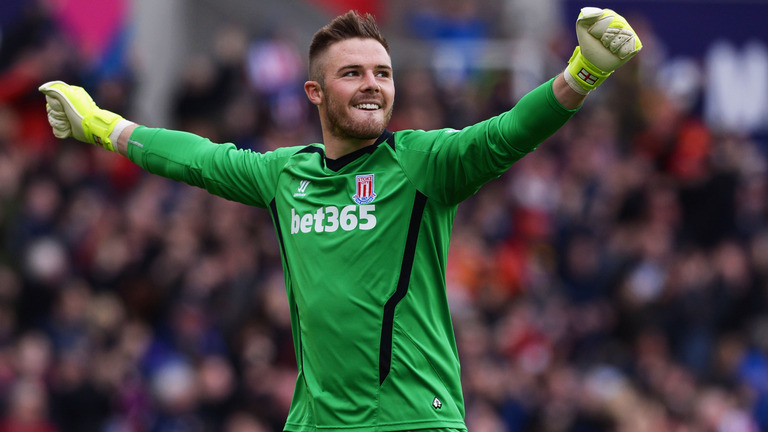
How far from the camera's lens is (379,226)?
5656 millimetres

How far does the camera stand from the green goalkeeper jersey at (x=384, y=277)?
5.55 metres

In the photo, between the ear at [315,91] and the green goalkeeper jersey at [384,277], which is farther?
the ear at [315,91]

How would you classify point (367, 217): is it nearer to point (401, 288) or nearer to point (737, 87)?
point (401, 288)

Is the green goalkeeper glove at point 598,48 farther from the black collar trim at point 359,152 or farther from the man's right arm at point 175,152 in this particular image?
the man's right arm at point 175,152

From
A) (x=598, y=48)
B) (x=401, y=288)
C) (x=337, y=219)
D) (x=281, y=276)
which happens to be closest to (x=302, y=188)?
(x=337, y=219)

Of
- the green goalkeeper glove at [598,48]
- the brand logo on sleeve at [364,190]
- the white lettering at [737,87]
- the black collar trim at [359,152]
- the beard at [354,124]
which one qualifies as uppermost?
the white lettering at [737,87]

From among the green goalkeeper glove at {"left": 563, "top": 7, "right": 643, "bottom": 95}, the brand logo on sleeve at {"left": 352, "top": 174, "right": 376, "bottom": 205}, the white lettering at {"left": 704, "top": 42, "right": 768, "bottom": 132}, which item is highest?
the white lettering at {"left": 704, "top": 42, "right": 768, "bottom": 132}

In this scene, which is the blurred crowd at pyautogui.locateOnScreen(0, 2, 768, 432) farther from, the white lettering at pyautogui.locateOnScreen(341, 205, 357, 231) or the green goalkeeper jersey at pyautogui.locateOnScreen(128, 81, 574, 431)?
the white lettering at pyautogui.locateOnScreen(341, 205, 357, 231)

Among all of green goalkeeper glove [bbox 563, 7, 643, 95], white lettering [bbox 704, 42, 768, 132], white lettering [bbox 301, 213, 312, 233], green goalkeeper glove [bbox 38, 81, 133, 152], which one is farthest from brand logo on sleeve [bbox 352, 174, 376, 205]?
white lettering [bbox 704, 42, 768, 132]

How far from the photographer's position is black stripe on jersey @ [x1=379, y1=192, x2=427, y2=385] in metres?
5.58

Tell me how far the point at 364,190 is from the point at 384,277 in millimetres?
386

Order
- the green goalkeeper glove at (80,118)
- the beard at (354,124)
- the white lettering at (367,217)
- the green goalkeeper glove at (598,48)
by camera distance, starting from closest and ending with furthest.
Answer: the green goalkeeper glove at (598,48) < the white lettering at (367,217) < the beard at (354,124) < the green goalkeeper glove at (80,118)

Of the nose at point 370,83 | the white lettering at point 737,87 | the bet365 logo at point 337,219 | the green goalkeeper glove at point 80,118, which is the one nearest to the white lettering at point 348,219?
the bet365 logo at point 337,219

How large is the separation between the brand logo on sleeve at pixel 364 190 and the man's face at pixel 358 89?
19cm
